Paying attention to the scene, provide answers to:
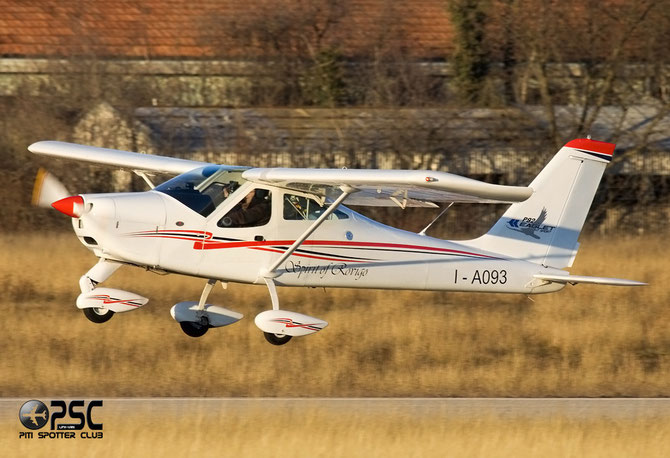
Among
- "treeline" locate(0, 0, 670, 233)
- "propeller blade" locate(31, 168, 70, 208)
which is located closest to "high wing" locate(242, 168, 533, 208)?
"propeller blade" locate(31, 168, 70, 208)

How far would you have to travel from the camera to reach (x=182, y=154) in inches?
919

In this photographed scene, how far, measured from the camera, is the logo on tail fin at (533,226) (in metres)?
12.3

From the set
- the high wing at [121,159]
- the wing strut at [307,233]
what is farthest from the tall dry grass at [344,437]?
the high wing at [121,159]

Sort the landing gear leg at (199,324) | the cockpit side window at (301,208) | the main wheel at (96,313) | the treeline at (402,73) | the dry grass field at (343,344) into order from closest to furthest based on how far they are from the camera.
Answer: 1. the main wheel at (96,313)
2. the cockpit side window at (301,208)
3. the landing gear leg at (199,324)
4. the dry grass field at (343,344)
5. the treeline at (402,73)

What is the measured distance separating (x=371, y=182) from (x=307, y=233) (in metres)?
1.03

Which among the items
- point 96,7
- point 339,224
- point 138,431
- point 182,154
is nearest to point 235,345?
point 339,224

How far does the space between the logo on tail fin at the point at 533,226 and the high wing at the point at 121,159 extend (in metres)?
3.77

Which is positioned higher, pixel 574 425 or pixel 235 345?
pixel 574 425

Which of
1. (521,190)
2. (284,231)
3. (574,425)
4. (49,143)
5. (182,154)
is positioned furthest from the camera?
(182,154)

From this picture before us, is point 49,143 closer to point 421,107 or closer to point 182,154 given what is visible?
point 182,154

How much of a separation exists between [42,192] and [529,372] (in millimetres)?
6869

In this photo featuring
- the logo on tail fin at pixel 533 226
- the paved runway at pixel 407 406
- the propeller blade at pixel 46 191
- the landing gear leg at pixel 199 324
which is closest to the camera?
the propeller blade at pixel 46 191

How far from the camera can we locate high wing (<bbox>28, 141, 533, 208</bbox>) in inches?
365

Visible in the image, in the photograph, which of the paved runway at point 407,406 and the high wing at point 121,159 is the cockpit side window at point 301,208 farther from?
the paved runway at point 407,406
